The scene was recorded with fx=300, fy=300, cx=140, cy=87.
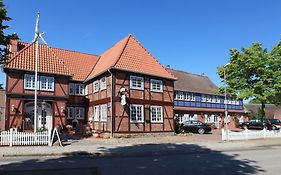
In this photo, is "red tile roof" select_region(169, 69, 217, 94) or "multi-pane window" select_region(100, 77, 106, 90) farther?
"red tile roof" select_region(169, 69, 217, 94)

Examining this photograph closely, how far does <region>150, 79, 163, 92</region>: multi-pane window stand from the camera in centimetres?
2894

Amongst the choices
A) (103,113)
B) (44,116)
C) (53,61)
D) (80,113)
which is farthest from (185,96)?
(44,116)

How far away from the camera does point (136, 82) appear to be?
2777cm

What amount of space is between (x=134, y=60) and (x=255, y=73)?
1184 cm

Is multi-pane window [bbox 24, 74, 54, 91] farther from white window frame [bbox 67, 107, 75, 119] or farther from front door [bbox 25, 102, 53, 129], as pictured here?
white window frame [bbox 67, 107, 75, 119]

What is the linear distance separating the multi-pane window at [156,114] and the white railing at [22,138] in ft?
37.8

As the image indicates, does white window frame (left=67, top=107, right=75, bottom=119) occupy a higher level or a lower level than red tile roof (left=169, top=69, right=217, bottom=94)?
lower

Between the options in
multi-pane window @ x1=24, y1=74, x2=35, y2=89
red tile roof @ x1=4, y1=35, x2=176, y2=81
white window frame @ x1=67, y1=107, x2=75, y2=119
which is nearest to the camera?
multi-pane window @ x1=24, y1=74, x2=35, y2=89

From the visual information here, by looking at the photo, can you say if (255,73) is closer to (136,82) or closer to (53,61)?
(136,82)

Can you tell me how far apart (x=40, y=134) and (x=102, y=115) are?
31.3 feet

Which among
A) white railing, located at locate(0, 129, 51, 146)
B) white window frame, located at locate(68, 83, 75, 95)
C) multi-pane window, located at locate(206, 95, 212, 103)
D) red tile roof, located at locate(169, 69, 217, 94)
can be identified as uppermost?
red tile roof, located at locate(169, 69, 217, 94)

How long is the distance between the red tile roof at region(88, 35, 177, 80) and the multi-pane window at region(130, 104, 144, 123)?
3299 mm

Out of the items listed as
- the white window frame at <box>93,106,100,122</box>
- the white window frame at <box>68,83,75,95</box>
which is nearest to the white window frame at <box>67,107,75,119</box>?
the white window frame at <box>68,83,75,95</box>

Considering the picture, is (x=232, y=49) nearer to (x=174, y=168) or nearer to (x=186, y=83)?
(x=186, y=83)
